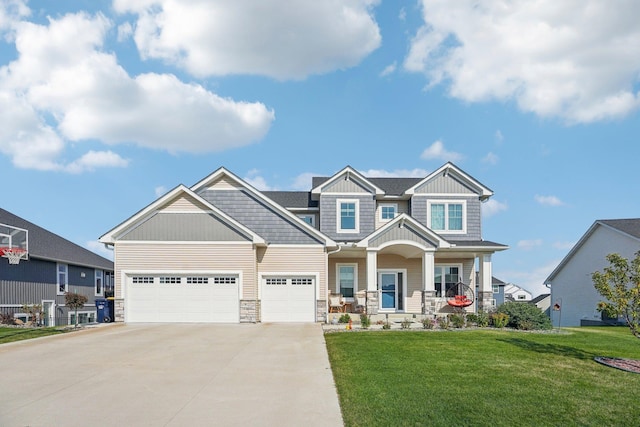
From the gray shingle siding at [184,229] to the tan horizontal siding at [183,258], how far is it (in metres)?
0.29

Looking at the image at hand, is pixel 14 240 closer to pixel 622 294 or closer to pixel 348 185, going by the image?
pixel 348 185

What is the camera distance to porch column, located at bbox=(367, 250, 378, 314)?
22656mm

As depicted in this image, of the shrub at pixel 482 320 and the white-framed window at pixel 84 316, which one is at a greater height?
the shrub at pixel 482 320

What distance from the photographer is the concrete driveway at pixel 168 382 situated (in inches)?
289

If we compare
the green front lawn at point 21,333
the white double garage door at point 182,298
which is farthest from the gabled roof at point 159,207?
the green front lawn at point 21,333

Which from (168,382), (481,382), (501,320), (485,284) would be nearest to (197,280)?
(501,320)

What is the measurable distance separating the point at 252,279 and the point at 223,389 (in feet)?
39.9

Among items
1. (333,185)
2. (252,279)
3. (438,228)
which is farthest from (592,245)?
(252,279)

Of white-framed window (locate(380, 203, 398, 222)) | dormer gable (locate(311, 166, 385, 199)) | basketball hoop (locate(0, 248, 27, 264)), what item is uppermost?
dormer gable (locate(311, 166, 385, 199))

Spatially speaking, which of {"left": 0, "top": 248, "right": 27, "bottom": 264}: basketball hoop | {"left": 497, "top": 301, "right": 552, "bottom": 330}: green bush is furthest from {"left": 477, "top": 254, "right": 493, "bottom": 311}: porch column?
{"left": 0, "top": 248, "right": 27, "bottom": 264}: basketball hoop

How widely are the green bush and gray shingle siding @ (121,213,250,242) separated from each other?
10413 millimetres

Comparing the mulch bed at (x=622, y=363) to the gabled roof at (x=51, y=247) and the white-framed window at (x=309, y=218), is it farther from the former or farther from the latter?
the gabled roof at (x=51, y=247)

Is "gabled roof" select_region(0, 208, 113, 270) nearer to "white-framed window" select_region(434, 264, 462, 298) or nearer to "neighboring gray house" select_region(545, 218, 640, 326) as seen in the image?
"white-framed window" select_region(434, 264, 462, 298)

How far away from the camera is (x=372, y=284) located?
75.2 feet
